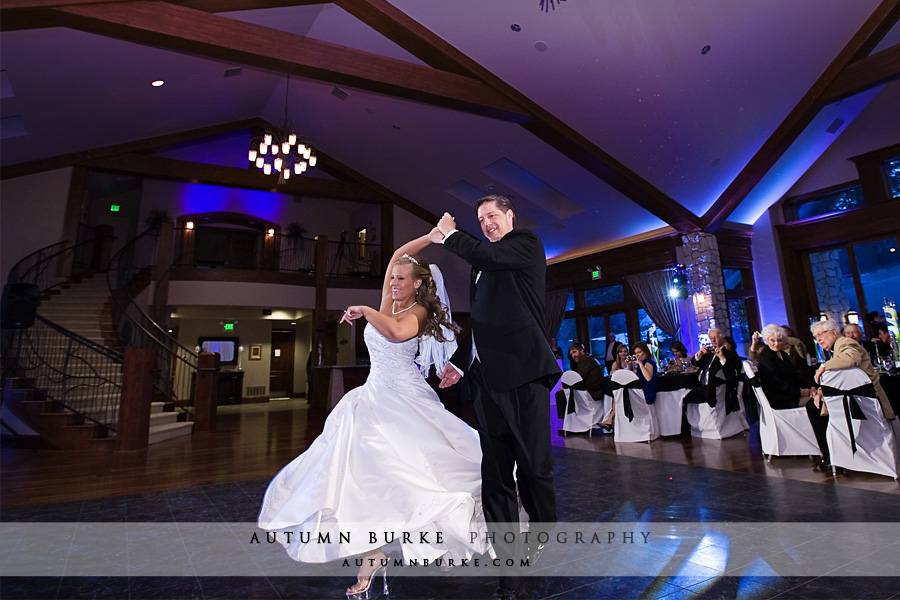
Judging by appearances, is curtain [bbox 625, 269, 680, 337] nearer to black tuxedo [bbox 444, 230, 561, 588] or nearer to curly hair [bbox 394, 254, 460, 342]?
curly hair [bbox 394, 254, 460, 342]

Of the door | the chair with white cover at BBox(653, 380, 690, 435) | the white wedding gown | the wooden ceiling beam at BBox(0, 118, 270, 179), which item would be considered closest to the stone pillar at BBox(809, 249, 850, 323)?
the chair with white cover at BBox(653, 380, 690, 435)

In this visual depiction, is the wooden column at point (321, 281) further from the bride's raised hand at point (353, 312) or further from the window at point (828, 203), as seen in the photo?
the window at point (828, 203)

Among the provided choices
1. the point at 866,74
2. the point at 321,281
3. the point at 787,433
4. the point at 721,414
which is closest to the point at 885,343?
the point at 721,414

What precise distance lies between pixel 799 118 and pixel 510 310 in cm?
751

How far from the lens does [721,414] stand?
5719mm

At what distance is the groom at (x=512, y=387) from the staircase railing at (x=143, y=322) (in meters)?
5.97

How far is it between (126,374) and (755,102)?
8.96 meters

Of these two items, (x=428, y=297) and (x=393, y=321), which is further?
(x=428, y=297)

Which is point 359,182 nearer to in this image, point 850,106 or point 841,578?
point 850,106

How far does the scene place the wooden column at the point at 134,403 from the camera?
574cm

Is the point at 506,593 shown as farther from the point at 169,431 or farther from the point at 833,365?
the point at 169,431

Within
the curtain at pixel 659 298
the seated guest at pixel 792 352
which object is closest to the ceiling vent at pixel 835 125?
the curtain at pixel 659 298

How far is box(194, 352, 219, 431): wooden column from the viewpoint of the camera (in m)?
7.47

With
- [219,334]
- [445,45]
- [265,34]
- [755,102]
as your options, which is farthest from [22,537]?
[219,334]
